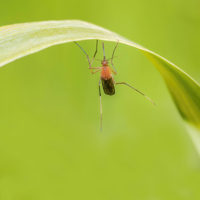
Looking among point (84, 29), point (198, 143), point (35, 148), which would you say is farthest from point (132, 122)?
point (84, 29)

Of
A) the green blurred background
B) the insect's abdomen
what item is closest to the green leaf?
the insect's abdomen

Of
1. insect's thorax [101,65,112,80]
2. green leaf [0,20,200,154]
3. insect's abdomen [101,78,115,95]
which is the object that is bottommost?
green leaf [0,20,200,154]

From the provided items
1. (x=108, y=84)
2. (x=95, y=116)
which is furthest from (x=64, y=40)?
(x=95, y=116)

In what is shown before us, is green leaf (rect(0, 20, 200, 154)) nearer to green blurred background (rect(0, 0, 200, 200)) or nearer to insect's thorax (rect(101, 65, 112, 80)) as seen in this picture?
insect's thorax (rect(101, 65, 112, 80))

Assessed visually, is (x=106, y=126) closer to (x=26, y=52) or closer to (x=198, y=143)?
(x=198, y=143)

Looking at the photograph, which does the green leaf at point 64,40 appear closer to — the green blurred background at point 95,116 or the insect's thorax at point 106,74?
the insect's thorax at point 106,74

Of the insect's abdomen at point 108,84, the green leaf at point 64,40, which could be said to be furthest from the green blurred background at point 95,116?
the green leaf at point 64,40
